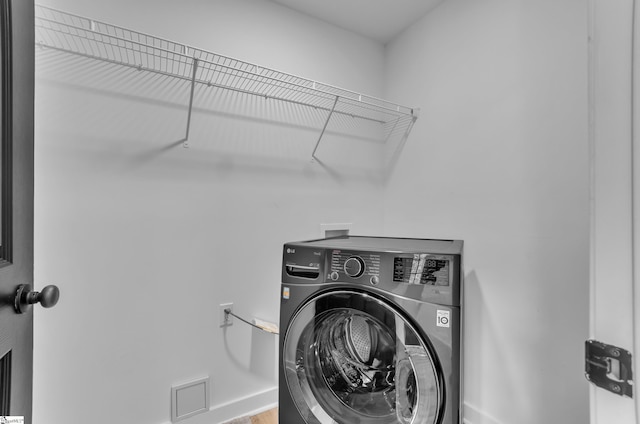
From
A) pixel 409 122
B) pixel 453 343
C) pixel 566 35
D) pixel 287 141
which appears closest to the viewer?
pixel 453 343

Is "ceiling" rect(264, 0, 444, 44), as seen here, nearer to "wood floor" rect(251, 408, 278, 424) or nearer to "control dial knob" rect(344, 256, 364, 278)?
"control dial knob" rect(344, 256, 364, 278)

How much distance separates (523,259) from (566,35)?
99cm

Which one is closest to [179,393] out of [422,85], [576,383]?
[576,383]

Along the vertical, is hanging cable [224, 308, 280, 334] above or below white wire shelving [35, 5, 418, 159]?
below

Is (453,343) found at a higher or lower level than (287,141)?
lower

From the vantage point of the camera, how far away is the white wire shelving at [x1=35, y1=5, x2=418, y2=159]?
1.23 metres

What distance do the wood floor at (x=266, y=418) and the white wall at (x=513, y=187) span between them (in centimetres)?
107

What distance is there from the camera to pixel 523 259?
4.58ft

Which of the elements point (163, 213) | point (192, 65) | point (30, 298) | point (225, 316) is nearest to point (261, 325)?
point (225, 316)

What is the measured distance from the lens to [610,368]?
2.20 feet

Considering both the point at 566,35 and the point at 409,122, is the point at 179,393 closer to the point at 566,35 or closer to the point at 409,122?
the point at 409,122

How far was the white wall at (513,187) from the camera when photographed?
1.23m

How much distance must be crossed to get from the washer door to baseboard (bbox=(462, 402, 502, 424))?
29.1 inches

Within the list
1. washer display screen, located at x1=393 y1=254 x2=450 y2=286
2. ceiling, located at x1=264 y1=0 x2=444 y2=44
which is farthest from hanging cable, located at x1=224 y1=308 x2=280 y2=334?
ceiling, located at x1=264 y1=0 x2=444 y2=44
